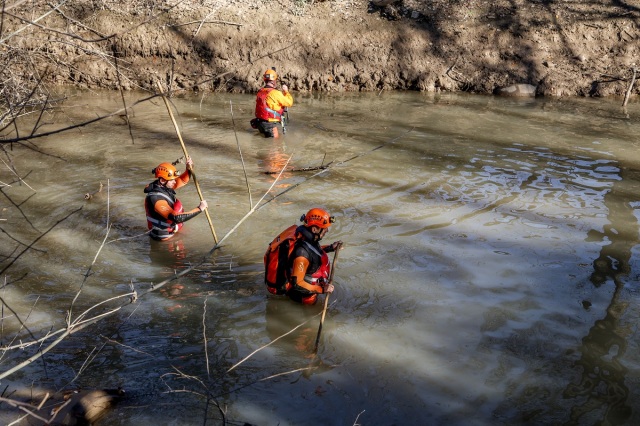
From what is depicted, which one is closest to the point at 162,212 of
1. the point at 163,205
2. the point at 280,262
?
the point at 163,205

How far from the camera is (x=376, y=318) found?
7.79 metres

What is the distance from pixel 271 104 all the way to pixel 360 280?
6948 mm

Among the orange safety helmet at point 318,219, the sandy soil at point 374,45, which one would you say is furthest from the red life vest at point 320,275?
the sandy soil at point 374,45

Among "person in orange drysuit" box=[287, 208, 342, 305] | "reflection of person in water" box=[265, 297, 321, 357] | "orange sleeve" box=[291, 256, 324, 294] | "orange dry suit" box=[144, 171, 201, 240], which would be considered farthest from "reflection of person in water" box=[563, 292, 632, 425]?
"orange dry suit" box=[144, 171, 201, 240]

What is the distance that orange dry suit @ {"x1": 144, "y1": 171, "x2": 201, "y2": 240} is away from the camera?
9.50 meters

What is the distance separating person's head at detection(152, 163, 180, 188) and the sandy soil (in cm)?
984

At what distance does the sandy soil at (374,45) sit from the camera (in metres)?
19.0

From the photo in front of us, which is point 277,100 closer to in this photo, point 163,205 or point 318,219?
point 163,205

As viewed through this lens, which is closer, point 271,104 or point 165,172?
point 165,172

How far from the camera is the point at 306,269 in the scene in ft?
25.1

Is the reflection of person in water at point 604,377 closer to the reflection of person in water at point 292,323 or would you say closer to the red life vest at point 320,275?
the reflection of person in water at point 292,323

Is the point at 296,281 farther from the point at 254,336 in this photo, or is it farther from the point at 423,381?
the point at 423,381

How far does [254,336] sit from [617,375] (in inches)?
158

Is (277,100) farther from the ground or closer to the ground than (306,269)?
farther from the ground
